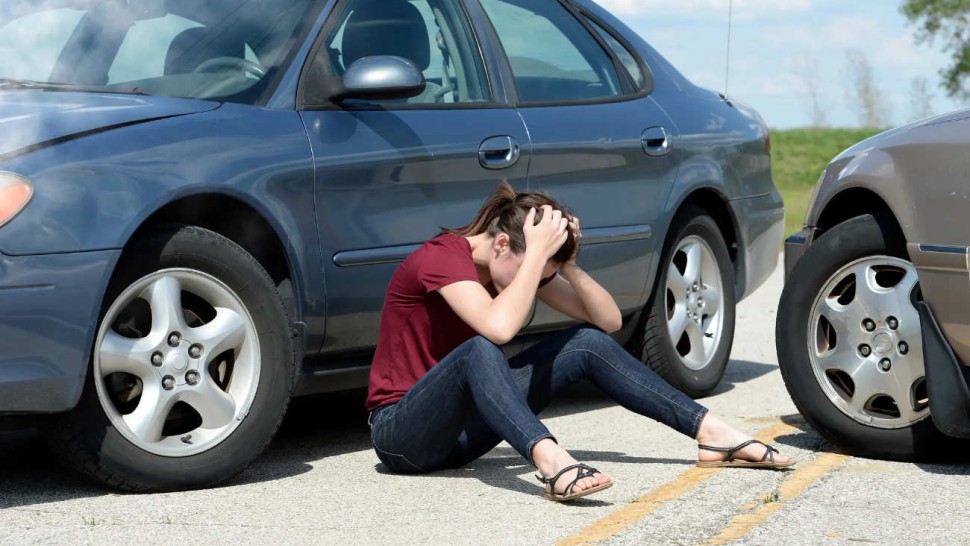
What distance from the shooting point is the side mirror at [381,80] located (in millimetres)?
4867

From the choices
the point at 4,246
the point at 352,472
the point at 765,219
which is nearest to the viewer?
the point at 4,246

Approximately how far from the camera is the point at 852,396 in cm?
509

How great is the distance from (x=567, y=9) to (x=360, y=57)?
4.81 ft

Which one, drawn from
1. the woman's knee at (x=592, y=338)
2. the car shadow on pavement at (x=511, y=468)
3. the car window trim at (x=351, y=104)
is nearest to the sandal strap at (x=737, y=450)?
the car shadow on pavement at (x=511, y=468)

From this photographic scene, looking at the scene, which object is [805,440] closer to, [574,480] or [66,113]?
[574,480]

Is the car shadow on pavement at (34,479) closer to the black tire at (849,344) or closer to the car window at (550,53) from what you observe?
the car window at (550,53)

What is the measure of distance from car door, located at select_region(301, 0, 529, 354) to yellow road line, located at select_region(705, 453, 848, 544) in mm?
1460

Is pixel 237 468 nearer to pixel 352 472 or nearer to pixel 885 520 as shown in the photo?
pixel 352 472

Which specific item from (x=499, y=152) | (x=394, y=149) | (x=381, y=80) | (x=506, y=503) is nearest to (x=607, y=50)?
(x=499, y=152)

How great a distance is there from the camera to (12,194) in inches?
162

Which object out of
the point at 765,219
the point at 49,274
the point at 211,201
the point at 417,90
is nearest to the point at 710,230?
the point at 765,219

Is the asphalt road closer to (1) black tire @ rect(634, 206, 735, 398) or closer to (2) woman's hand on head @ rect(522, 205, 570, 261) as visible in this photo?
(2) woman's hand on head @ rect(522, 205, 570, 261)

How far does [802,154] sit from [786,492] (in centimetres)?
3572

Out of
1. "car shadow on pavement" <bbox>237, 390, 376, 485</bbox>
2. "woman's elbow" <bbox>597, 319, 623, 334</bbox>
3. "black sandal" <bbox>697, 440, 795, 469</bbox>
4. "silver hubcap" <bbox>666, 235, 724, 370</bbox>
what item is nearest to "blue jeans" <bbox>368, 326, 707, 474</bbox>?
"black sandal" <bbox>697, 440, 795, 469</bbox>
